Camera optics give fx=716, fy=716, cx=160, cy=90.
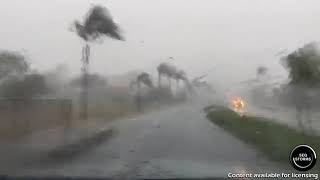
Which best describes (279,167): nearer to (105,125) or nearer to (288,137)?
(288,137)

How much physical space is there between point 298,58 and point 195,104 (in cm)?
128

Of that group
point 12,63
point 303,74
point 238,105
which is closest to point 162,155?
point 238,105

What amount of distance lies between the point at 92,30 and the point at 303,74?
6.83 ft

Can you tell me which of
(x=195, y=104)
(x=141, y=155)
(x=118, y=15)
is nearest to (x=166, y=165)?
(x=141, y=155)

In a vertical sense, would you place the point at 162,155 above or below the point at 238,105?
below

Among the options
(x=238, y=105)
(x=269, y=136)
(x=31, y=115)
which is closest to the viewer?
(x=238, y=105)

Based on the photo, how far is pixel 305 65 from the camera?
21.8ft

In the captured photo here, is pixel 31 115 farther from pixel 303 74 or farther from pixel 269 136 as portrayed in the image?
pixel 303 74

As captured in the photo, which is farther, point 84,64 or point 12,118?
point 12,118

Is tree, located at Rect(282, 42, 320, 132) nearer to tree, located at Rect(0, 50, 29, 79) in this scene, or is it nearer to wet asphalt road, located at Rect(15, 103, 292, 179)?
wet asphalt road, located at Rect(15, 103, 292, 179)

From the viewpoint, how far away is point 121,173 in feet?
22.4

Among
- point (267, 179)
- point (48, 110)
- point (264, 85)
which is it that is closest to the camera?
point (267, 179)

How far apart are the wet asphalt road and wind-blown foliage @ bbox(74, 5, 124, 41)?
111cm

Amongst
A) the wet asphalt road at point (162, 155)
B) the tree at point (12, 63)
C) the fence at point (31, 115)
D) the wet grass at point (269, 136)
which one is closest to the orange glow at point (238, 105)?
the wet grass at point (269, 136)
